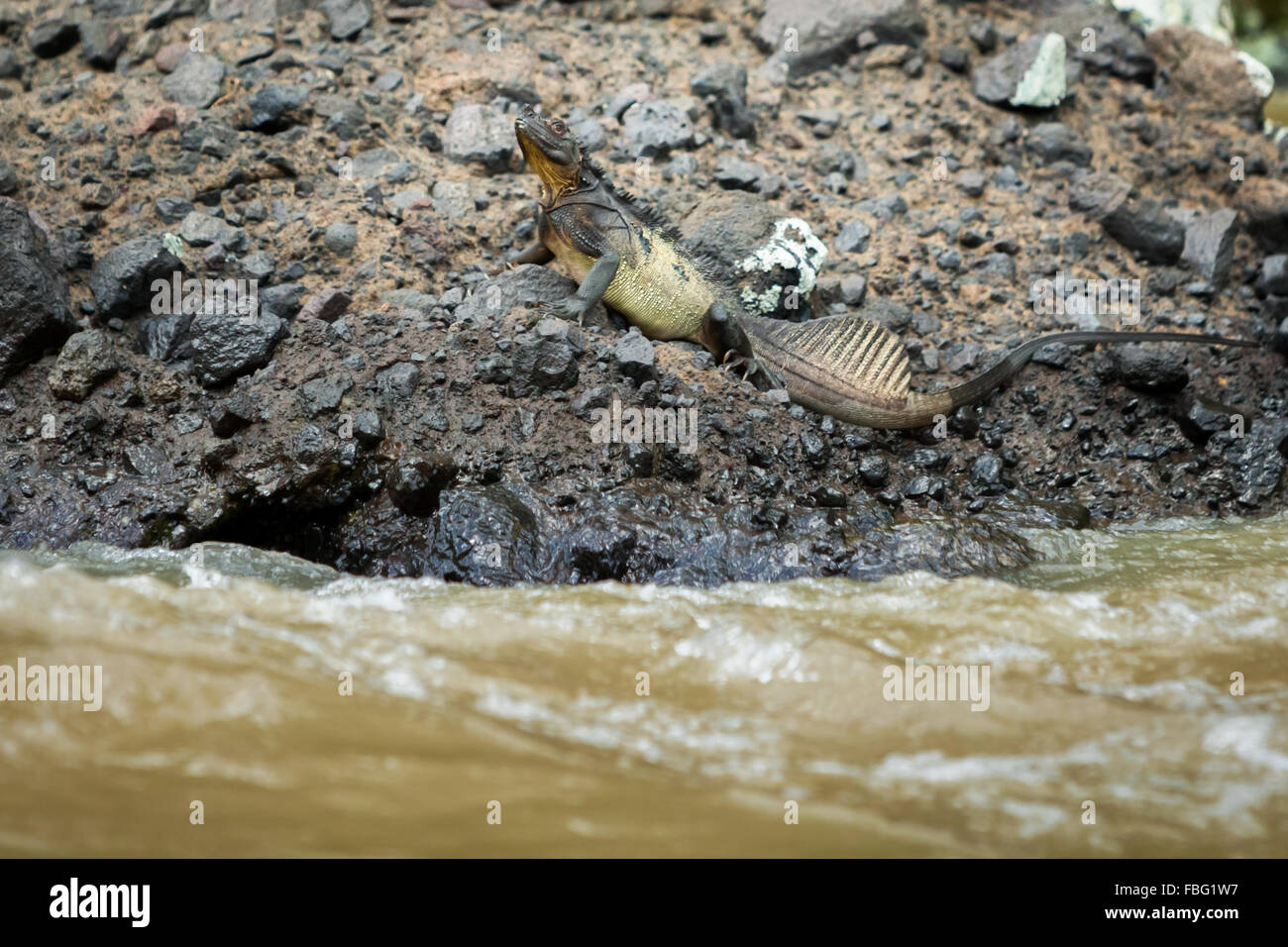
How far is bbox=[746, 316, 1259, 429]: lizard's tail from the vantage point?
5281mm

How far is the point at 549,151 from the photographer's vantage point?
18.6ft

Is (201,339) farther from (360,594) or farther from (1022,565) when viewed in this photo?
(1022,565)

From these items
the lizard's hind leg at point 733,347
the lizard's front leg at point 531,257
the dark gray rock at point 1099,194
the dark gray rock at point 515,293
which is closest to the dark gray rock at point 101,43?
the lizard's front leg at point 531,257

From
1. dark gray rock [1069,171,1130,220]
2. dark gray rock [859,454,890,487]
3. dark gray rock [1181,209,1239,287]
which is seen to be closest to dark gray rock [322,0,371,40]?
dark gray rock [859,454,890,487]

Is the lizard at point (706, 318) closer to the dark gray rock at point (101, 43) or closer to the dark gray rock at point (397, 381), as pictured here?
the dark gray rock at point (397, 381)

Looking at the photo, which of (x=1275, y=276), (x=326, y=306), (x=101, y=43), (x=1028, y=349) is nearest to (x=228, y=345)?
(x=326, y=306)

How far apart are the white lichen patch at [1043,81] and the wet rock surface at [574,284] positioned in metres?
0.04

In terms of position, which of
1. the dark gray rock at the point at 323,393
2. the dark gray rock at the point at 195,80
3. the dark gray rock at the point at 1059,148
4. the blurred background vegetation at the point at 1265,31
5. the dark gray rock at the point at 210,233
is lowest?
the dark gray rock at the point at 323,393

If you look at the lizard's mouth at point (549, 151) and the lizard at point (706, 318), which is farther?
the lizard's mouth at point (549, 151)

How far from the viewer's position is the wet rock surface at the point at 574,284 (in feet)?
14.9

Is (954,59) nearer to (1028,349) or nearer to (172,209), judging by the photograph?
(1028,349)

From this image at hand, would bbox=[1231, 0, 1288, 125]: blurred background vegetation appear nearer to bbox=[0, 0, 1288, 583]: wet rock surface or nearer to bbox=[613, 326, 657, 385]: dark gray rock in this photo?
bbox=[0, 0, 1288, 583]: wet rock surface

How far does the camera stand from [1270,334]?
6133mm

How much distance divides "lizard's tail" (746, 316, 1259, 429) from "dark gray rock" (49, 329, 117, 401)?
3.30 metres
